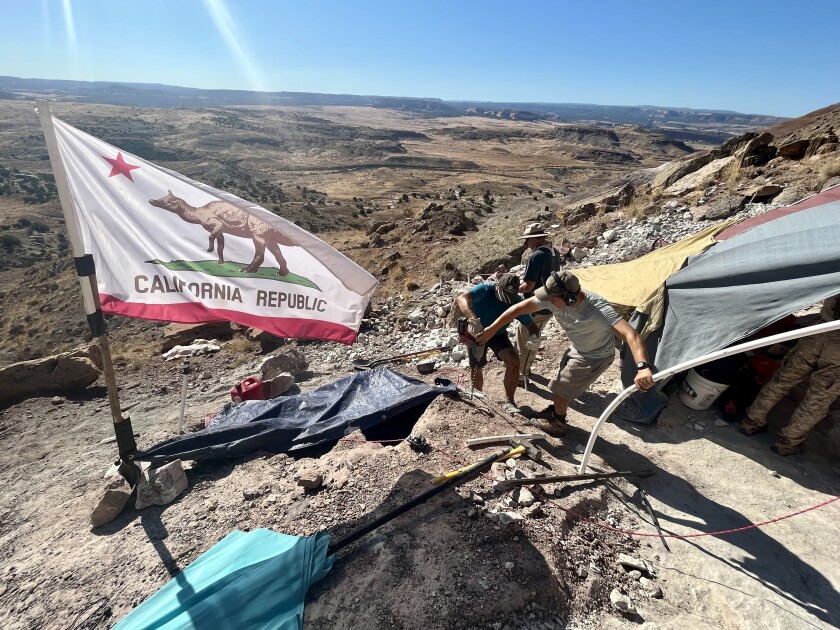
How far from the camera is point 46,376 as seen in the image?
796 centimetres

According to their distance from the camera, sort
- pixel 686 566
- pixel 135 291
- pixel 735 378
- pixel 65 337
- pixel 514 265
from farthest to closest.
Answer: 1. pixel 65 337
2. pixel 514 265
3. pixel 735 378
4. pixel 135 291
5. pixel 686 566

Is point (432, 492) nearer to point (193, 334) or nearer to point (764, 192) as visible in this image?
point (193, 334)

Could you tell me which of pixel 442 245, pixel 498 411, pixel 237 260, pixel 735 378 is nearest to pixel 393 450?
pixel 498 411

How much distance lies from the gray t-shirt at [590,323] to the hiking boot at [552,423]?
35.3 inches

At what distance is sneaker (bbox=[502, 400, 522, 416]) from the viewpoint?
5.36 metres

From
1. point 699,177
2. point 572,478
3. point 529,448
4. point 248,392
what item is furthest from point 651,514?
point 699,177

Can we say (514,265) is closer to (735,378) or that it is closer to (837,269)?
(735,378)

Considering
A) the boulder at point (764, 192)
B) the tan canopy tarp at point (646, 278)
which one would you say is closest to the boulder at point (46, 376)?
the tan canopy tarp at point (646, 278)

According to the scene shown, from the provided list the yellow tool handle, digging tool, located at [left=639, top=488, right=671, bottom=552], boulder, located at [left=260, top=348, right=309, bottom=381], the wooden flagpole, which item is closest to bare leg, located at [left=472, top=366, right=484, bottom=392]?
the yellow tool handle

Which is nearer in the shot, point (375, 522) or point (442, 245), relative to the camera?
point (375, 522)

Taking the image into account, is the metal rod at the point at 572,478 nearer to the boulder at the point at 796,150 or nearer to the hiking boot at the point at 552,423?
the hiking boot at the point at 552,423

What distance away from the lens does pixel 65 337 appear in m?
16.1

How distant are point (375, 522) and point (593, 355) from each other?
2.57m

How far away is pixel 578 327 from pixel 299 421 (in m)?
3.04
